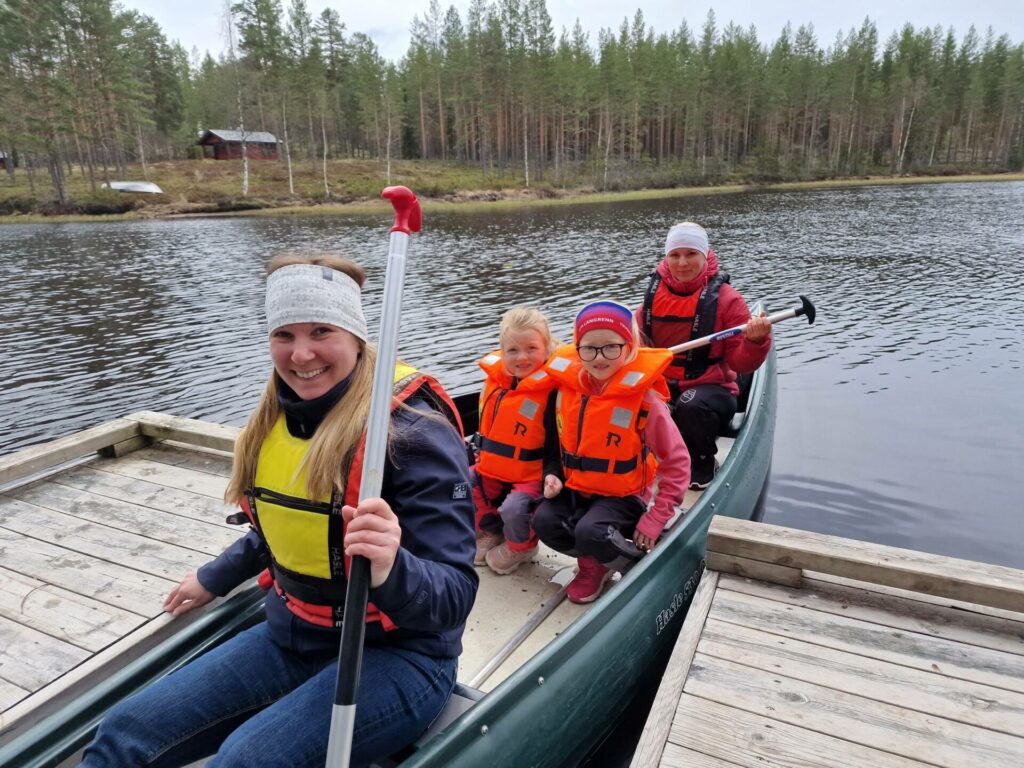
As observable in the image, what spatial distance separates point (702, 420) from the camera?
14.9 feet

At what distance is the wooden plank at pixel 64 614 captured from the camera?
2.88m

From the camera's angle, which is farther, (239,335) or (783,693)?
(239,335)

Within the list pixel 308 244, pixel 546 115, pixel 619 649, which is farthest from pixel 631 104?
pixel 619 649

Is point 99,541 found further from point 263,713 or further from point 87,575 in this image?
point 263,713

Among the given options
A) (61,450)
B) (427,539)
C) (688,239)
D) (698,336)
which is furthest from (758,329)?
(61,450)

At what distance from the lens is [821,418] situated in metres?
8.32

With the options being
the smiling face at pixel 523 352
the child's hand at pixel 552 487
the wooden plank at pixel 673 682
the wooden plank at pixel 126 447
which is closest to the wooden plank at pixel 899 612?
the wooden plank at pixel 673 682

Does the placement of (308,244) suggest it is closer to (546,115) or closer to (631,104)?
(546,115)

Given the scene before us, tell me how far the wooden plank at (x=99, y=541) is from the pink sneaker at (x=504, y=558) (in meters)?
1.50

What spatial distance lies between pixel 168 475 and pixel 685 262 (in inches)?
152

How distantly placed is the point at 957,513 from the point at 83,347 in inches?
532

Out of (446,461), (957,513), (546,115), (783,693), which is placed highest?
(546,115)

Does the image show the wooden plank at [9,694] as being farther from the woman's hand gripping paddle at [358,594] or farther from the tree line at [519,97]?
the tree line at [519,97]

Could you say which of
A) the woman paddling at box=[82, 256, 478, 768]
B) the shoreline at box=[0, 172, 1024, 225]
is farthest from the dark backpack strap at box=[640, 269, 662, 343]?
the shoreline at box=[0, 172, 1024, 225]
